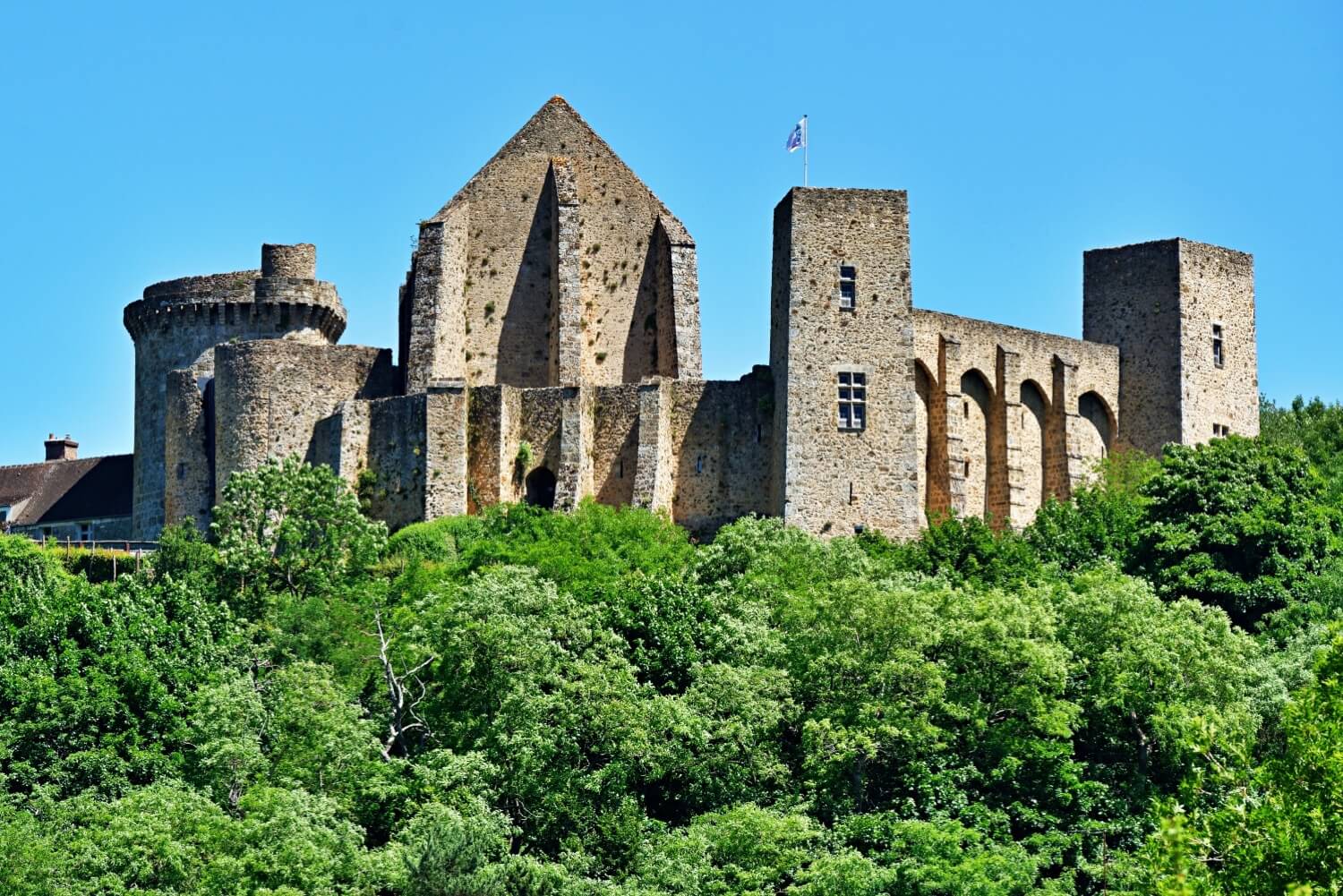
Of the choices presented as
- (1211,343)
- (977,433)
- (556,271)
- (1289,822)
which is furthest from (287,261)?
(1289,822)

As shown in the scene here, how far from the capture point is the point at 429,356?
227 feet

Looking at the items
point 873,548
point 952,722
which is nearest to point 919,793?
point 952,722

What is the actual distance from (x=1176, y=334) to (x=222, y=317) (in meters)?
27.0

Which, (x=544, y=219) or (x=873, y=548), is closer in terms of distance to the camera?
(x=873, y=548)

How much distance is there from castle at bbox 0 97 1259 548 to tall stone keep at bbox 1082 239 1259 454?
0.25 feet

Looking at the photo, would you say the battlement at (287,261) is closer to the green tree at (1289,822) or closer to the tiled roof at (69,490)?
the tiled roof at (69,490)

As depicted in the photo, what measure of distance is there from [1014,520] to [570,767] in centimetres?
2548

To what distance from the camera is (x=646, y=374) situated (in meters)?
71.8

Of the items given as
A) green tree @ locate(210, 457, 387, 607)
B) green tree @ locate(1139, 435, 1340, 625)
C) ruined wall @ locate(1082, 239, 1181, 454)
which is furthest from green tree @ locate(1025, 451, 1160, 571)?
green tree @ locate(210, 457, 387, 607)

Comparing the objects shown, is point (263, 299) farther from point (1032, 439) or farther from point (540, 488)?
point (1032, 439)

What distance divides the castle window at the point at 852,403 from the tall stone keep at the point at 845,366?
0.02 metres

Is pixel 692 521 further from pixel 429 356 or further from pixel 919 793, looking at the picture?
pixel 919 793

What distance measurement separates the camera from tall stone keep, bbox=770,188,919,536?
207 feet

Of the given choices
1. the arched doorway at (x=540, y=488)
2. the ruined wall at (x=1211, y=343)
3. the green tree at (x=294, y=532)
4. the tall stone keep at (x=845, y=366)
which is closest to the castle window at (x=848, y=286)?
the tall stone keep at (x=845, y=366)
